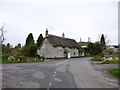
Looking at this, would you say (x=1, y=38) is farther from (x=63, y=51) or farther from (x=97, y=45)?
(x=97, y=45)

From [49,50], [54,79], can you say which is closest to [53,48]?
[49,50]

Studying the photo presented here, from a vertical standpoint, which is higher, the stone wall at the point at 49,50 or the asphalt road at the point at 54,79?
the stone wall at the point at 49,50

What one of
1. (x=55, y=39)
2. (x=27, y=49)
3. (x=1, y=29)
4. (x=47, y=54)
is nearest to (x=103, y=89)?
(x=27, y=49)

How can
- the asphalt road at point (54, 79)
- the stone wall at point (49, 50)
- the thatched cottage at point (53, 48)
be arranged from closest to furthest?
the asphalt road at point (54, 79)
the stone wall at point (49, 50)
the thatched cottage at point (53, 48)

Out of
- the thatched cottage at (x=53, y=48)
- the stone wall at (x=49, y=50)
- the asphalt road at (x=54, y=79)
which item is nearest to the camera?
the asphalt road at (x=54, y=79)

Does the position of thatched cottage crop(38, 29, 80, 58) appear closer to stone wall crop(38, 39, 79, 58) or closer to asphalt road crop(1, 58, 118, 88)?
stone wall crop(38, 39, 79, 58)

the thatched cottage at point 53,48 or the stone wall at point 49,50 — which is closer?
the stone wall at point 49,50

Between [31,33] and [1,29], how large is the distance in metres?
10.6

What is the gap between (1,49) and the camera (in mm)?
68812

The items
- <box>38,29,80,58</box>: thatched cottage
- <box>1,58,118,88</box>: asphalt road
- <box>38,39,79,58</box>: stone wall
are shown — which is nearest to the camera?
<box>1,58,118,88</box>: asphalt road

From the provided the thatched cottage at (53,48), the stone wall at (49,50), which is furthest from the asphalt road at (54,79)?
the thatched cottage at (53,48)

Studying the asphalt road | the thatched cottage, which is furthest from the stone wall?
the asphalt road

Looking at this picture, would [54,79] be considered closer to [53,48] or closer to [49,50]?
[49,50]

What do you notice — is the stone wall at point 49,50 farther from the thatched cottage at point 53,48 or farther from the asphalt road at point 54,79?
the asphalt road at point 54,79
